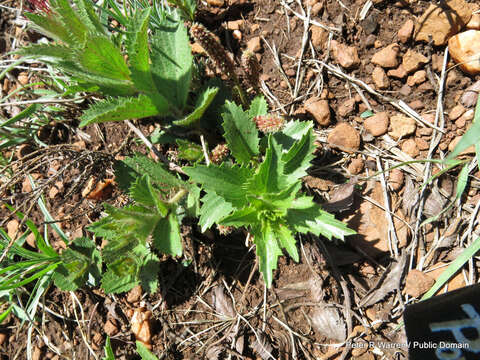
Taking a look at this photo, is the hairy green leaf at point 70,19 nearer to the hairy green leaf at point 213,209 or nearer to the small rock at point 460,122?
the hairy green leaf at point 213,209

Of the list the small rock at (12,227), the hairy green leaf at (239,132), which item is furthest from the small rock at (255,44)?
the small rock at (12,227)

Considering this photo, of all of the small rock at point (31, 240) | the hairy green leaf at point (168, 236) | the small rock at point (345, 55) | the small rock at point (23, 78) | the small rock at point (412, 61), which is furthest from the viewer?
the small rock at point (23, 78)

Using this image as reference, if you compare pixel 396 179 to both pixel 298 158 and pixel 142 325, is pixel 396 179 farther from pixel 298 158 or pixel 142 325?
pixel 142 325

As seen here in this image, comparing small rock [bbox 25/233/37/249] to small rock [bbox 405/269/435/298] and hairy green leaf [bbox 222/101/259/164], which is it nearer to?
hairy green leaf [bbox 222/101/259/164]

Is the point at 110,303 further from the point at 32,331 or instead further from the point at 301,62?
the point at 301,62

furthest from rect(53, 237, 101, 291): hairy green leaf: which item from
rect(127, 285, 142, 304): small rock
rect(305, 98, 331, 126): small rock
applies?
rect(305, 98, 331, 126): small rock

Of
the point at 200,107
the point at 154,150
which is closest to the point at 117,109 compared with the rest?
the point at 200,107
